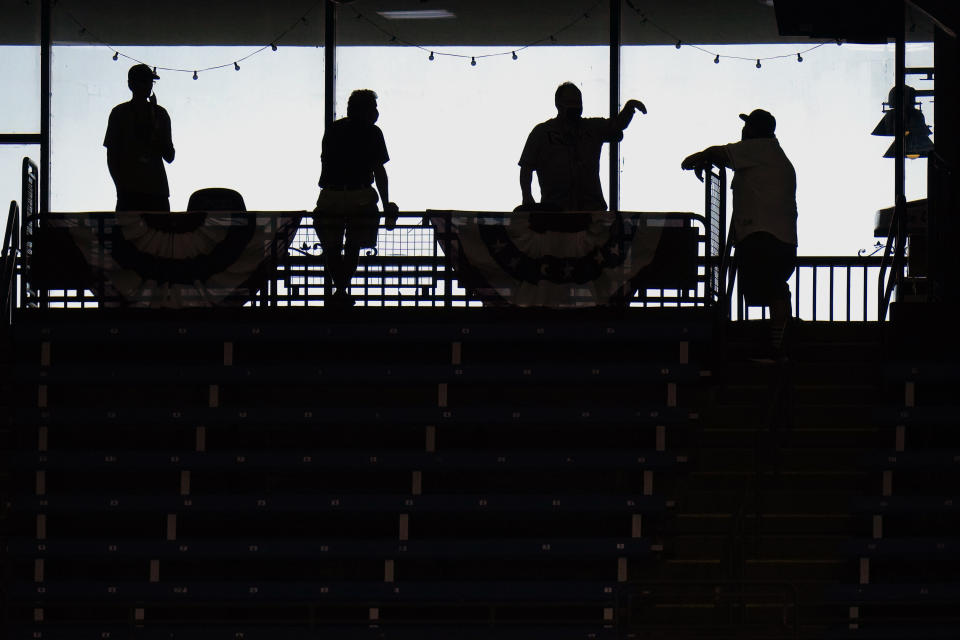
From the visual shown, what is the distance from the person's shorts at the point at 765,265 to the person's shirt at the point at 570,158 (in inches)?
54.0

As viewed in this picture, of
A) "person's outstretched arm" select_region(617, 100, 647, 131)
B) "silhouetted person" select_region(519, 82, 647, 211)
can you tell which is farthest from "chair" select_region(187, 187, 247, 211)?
"person's outstretched arm" select_region(617, 100, 647, 131)

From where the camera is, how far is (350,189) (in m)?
13.4

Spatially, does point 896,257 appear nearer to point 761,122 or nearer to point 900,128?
point 761,122

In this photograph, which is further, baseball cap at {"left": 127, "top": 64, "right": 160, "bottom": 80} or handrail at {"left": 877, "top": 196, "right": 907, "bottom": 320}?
baseball cap at {"left": 127, "top": 64, "right": 160, "bottom": 80}

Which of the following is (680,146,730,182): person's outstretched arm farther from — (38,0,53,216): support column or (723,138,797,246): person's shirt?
(38,0,53,216): support column

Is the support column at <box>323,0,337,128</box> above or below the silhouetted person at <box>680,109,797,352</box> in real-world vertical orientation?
above

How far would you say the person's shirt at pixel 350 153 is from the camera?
43.9ft

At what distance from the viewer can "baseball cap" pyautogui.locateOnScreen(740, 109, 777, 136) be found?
12.9 metres

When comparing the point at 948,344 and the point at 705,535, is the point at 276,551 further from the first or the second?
the point at 948,344

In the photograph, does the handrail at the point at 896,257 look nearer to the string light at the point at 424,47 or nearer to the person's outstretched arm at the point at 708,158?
the person's outstretched arm at the point at 708,158

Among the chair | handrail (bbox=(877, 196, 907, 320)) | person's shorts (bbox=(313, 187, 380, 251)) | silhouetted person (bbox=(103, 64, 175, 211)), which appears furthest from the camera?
the chair

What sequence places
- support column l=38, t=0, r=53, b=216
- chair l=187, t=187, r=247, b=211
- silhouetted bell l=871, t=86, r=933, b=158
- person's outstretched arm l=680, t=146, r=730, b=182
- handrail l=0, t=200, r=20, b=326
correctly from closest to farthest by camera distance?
1. person's outstretched arm l=680, t=146, r=730, b=182
2. handrail l=0, t=200, r=20, b=326
3. chair l=187, t=187, r=247, b=211
4. silhouetted bell l=871, t=86, r=933, b=158
5. support column l=38, t=0, r=53, b=216

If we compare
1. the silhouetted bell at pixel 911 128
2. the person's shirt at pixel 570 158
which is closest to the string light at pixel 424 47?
the silhouetted bell at pixel 911 128

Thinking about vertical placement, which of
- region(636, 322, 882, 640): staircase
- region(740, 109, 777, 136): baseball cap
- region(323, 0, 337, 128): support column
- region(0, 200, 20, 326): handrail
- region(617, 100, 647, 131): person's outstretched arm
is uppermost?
region(323, 0, 337, 128): support column
